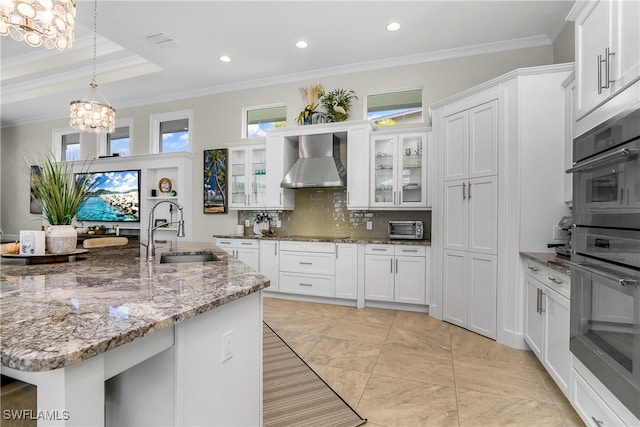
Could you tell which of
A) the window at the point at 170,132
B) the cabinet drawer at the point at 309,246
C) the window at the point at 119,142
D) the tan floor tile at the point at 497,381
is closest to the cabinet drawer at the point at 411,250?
the cabinet drawer at the point at 309,246

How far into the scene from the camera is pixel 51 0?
74.4 inches

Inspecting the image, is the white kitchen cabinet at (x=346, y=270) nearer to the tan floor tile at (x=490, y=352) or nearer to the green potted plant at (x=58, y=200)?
the tan floor tile at (x=490, y=352)

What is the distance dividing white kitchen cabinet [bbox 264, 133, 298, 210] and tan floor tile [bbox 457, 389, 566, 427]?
3.36 m

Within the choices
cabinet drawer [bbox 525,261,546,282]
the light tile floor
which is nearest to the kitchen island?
the light tile floor

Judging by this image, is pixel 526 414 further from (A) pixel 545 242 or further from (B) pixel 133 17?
(B) pixel 133 17

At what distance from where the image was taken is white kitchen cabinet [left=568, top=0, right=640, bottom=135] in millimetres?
1368

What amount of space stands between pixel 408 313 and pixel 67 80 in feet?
22.0

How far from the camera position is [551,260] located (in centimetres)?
238

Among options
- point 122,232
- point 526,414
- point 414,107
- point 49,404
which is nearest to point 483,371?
point 526,414

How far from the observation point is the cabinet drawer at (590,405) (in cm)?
143

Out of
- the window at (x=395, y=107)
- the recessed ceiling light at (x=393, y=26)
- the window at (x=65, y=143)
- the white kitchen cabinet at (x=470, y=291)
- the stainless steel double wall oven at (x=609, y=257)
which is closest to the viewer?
the stainless steel double wall oven at (x=609, y=257)

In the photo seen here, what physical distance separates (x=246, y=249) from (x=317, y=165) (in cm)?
162

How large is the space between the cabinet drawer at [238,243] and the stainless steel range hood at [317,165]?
950 millimetres

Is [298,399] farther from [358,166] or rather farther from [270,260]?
[358,166]
